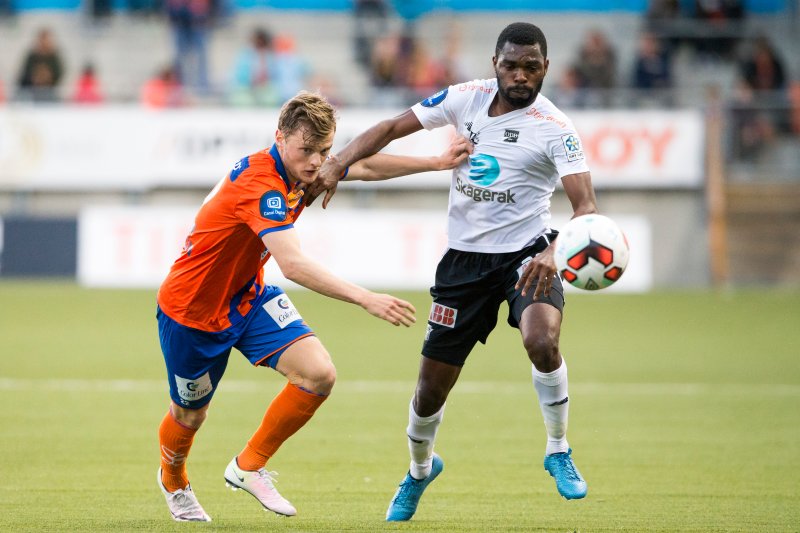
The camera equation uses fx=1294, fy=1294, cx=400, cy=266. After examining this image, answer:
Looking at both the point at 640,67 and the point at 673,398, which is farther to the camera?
the point at 640,67

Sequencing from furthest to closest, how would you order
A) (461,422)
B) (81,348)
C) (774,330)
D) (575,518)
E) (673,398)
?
1. (774,330)
2. (81,348)
3. (673,398)
4. (461,422)
5. (575,518)

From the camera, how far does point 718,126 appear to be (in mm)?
20328

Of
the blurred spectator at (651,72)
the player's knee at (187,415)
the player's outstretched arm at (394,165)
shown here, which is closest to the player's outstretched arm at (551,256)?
the player's outstretched arm at (394,165)

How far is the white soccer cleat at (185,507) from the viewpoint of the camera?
6441mm

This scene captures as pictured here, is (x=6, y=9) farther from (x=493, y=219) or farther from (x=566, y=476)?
(x=566, y=476)

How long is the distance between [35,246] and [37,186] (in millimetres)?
1024

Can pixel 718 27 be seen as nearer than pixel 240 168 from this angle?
No

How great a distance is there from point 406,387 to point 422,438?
460 cm

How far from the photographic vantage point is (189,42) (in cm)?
2295

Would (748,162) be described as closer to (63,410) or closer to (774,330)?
(774,330)

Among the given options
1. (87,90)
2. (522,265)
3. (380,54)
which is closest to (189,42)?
(87,90)

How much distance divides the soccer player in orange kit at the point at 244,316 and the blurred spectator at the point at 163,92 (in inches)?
571

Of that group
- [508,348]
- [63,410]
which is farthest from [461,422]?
[508,348]

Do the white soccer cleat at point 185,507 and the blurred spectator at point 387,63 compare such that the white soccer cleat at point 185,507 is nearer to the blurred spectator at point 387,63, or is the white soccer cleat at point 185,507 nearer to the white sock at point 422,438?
the white sock at point 422,438
